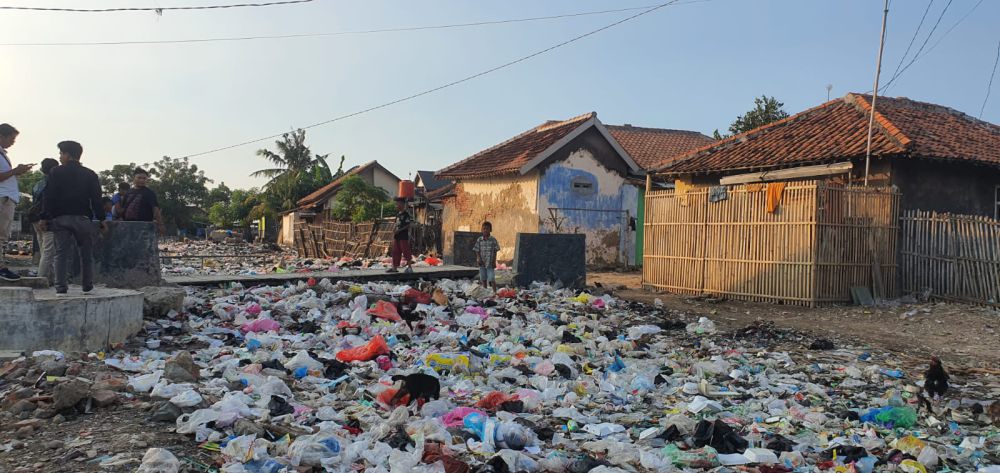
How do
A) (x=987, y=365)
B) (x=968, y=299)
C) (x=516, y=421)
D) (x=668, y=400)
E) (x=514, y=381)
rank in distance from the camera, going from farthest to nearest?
(x=968, y=299) < (x=987, y=365) < (x=514, y=381) < (x=668, y=400) < (x=516, y=421)

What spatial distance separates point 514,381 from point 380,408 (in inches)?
52.2

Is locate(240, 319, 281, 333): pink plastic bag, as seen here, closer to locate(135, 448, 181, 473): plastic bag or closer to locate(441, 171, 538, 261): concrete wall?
locate(135, 448, 181, 473): plastic bag

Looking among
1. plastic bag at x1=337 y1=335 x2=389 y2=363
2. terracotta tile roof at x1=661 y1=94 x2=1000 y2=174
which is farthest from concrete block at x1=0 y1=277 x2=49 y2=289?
terracotta tile roof at x1=661 y1=94 x2=1000 y2=174

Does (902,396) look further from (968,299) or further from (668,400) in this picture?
(968,299)

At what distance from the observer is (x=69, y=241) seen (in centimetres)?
567

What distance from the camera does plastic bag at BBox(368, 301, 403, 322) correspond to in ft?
24.4

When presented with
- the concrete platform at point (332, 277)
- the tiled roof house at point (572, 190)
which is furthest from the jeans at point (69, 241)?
the tiled roof house at point (572, 190)

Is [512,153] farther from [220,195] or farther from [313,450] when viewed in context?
[220,195]

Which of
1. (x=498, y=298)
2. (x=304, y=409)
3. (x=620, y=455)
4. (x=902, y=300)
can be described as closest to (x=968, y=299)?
(x=902, y=300)

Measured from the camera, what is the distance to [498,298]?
9234 millimetres

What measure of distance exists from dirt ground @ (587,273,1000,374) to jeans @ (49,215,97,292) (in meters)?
6.65

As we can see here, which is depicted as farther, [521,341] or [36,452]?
[521,341]

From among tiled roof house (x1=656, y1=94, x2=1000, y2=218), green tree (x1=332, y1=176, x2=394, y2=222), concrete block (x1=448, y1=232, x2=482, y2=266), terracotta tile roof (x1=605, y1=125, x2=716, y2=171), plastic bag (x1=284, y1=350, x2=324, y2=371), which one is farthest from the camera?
green tree (x1=332, y1=176, x2=394, y2=222)

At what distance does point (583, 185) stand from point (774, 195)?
7.85 metres
